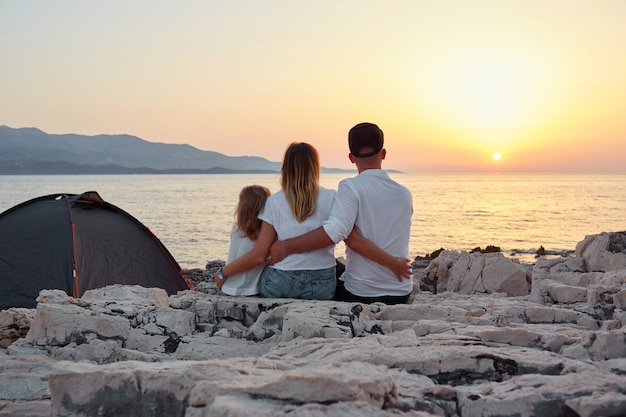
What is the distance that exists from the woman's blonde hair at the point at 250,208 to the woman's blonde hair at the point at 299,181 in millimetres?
376

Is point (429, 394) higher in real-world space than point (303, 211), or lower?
lower

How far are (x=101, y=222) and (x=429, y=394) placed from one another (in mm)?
8558

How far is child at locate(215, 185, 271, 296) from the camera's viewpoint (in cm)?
573

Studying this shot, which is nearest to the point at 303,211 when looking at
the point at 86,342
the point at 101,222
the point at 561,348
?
the point at 86,342

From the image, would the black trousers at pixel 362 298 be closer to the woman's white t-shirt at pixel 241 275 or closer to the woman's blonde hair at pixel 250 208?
the woman's white t-shirt at pixel 241 275

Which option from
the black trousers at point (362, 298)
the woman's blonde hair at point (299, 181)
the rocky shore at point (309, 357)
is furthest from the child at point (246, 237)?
the black trousers at point (362, 298)

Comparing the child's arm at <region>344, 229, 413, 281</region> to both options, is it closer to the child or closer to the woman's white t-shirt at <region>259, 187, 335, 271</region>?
the woman's white t-shirt at <region>259, 187, 335, 271</region>

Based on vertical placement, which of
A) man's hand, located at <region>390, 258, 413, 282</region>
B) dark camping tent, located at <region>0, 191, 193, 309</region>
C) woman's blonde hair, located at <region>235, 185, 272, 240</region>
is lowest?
dark camping tent, located at <region>0, 191, 193, 309</region>

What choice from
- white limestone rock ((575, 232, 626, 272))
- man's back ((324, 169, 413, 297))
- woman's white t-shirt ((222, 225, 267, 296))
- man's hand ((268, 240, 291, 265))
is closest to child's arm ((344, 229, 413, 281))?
man's back ((324, 169, 413, 297))

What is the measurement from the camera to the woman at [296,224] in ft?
17.9

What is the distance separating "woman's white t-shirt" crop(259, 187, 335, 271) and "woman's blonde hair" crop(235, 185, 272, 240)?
182mm

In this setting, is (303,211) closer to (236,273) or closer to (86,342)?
(236,273)

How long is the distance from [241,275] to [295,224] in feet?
2.80

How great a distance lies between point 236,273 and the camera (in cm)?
572
